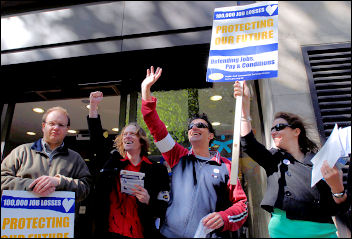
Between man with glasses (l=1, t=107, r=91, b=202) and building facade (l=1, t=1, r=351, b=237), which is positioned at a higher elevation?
building facade (l=1, t=1, r=351, b=237)

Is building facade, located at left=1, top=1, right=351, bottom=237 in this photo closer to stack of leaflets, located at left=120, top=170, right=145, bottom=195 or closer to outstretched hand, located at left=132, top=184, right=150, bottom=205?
stack of leaflets, located at left=120, top=170, right=145, bottom=195

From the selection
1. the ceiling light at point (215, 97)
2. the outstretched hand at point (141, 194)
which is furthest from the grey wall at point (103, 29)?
the outstretched hand at point (141, 194)

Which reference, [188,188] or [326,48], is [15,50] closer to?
[188,188]

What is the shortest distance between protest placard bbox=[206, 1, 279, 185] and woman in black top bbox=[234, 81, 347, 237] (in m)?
0.26

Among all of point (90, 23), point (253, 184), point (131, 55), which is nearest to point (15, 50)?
point (90, 23)

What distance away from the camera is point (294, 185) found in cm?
245

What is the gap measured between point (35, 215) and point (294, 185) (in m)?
2.37

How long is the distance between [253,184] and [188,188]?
5.38ft

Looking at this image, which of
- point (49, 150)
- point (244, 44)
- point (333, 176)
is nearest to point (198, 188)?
point (333, 176)

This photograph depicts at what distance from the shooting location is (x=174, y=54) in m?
4.90

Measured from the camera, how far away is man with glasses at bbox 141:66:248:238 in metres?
2.41

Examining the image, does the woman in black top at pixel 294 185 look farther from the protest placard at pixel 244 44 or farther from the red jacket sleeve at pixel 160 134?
the red jacket sleeve at pixel 160 134

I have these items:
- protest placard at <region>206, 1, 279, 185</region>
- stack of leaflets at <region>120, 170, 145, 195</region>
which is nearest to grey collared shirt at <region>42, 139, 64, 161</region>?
stack of leaflets at <region>120, 170, 145, 195</region>

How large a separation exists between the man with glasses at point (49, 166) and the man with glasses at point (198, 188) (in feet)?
3.11
